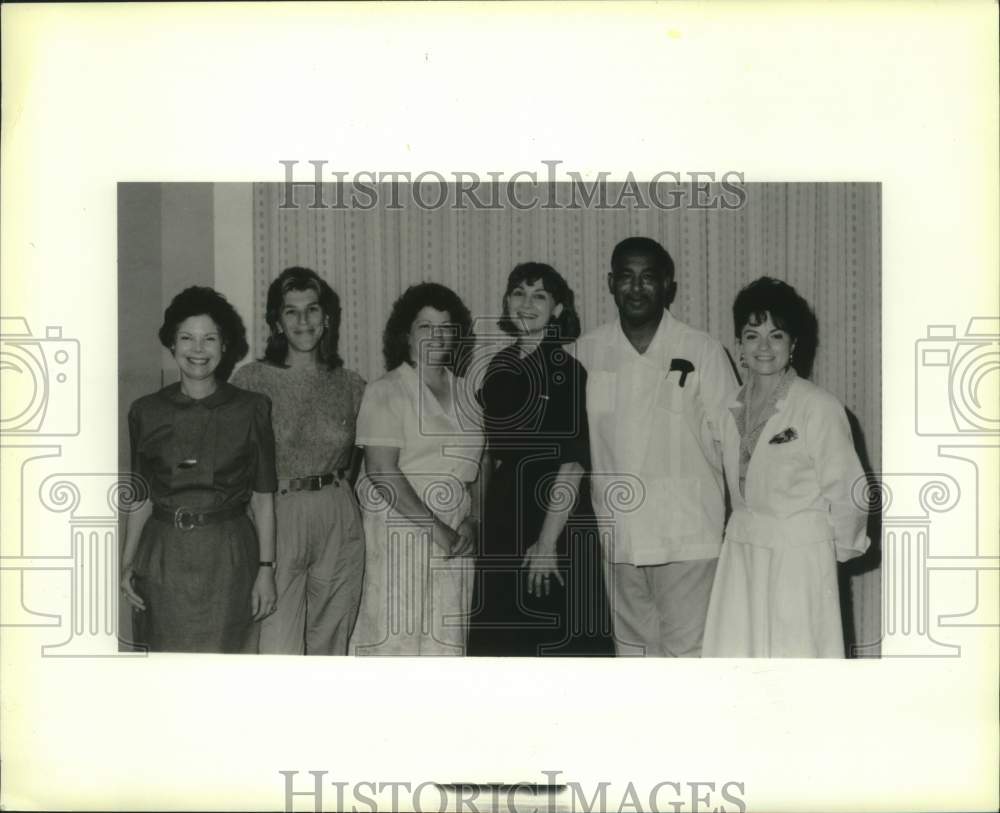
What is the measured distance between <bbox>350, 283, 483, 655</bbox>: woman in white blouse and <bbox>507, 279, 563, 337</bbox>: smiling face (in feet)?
0.41

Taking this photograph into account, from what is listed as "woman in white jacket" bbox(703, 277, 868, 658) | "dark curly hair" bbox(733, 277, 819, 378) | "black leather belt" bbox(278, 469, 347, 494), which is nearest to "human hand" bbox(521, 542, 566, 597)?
"woman in white jacket" bbox(703, 277, 868, 658)

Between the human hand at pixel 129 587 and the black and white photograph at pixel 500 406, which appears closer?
the black and white photograph at pixel 500 406

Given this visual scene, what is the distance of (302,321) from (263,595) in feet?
2.36

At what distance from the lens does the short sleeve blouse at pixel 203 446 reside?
321 centimetres

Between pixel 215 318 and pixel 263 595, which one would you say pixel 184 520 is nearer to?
pixel 263 595

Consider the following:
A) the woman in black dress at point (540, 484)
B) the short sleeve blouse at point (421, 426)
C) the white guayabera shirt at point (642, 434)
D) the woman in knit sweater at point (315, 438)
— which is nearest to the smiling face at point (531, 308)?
the woman in black dress at point (540, 484)

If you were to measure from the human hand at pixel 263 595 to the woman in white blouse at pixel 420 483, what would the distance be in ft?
0.79

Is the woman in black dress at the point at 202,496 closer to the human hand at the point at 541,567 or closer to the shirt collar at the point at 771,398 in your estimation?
the human hand at the point at 541,567

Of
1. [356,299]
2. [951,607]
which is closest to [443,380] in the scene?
[356,299]

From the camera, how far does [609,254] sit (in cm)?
317

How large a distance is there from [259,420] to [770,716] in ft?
4.97

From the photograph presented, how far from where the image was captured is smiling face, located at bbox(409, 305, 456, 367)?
125 inches

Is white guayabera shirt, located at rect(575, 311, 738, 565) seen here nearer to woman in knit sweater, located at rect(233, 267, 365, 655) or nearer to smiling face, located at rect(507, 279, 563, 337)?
smiling face, located at rect(507, 279, 563, 337)

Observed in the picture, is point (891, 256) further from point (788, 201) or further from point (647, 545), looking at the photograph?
point (647, 545)
